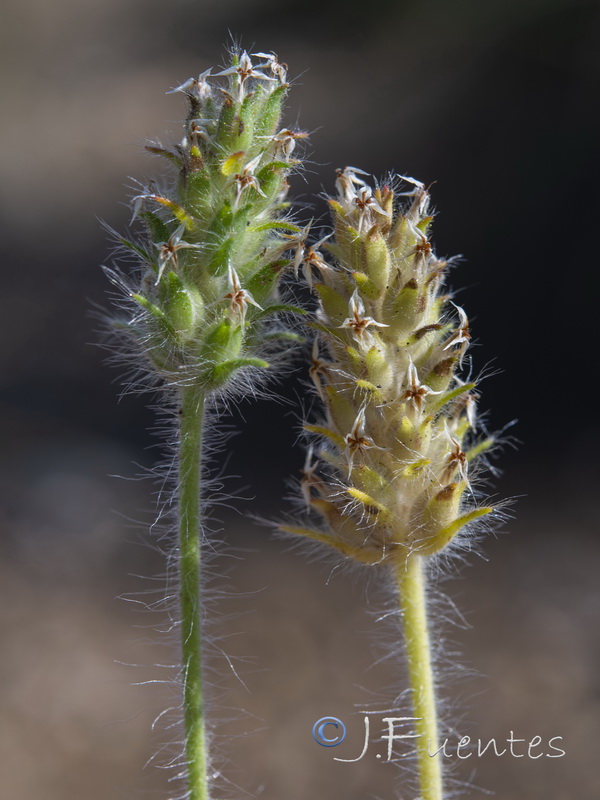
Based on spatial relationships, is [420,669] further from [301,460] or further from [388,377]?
[301,460]

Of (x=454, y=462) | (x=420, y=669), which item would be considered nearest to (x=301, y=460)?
(x=420, y=669)

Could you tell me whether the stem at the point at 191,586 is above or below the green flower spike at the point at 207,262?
below

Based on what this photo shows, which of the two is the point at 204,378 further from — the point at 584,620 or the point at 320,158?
the point at 320,158

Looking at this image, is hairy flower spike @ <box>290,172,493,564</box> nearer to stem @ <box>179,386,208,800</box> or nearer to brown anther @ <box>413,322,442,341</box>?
brown anther @ <box>413,322,442,341</box>

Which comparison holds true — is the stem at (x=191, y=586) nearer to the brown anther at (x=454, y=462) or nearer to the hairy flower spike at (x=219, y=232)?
the hairy flower spike at (x=219, y=232)

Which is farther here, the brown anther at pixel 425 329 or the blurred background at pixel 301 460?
the blurred background at pixel 301 460

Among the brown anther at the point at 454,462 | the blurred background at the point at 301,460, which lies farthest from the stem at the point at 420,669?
the blurred background at the point at 301,460

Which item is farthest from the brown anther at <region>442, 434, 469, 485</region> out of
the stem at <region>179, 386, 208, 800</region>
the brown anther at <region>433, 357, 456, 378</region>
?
the stem at <region>179, 386, 208, 800</region>
